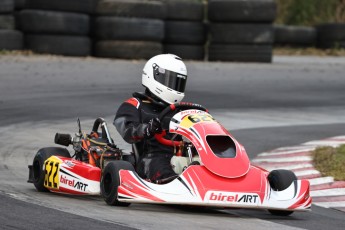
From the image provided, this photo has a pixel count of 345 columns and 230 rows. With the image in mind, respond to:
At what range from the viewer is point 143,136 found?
697cm

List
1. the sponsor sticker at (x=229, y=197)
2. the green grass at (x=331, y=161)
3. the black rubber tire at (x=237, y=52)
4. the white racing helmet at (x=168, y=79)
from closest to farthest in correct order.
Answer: the sponsor sticker at (x=229, y=197) → the white racing helmet at (x=168, y=79) → the green grass at (x=331, y=161) → the black rubber tire at (x=237, y=52)

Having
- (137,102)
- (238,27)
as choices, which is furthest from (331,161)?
(238,27)

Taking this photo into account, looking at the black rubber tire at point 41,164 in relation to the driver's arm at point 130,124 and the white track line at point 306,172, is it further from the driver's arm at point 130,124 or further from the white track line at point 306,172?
the white track line at point 306,172

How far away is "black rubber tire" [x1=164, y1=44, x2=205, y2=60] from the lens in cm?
1784

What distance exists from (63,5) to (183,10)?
98.2 inches

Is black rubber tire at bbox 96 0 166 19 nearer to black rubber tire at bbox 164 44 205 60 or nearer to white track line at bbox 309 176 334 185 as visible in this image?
black rubber tire at bbox 164 44 205 60

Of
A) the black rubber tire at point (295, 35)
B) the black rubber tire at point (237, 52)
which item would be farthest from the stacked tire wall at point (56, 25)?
the black rubber tire at point (295, 35)

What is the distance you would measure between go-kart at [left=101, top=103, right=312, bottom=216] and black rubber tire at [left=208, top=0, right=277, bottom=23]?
443 inches

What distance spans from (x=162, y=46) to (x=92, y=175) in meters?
10.8

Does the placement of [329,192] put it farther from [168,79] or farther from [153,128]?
[153,128]

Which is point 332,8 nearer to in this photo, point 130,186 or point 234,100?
point 234,100

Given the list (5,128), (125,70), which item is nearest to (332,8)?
(125,70)

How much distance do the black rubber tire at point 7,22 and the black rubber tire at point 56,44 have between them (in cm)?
41

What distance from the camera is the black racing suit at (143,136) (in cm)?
694
